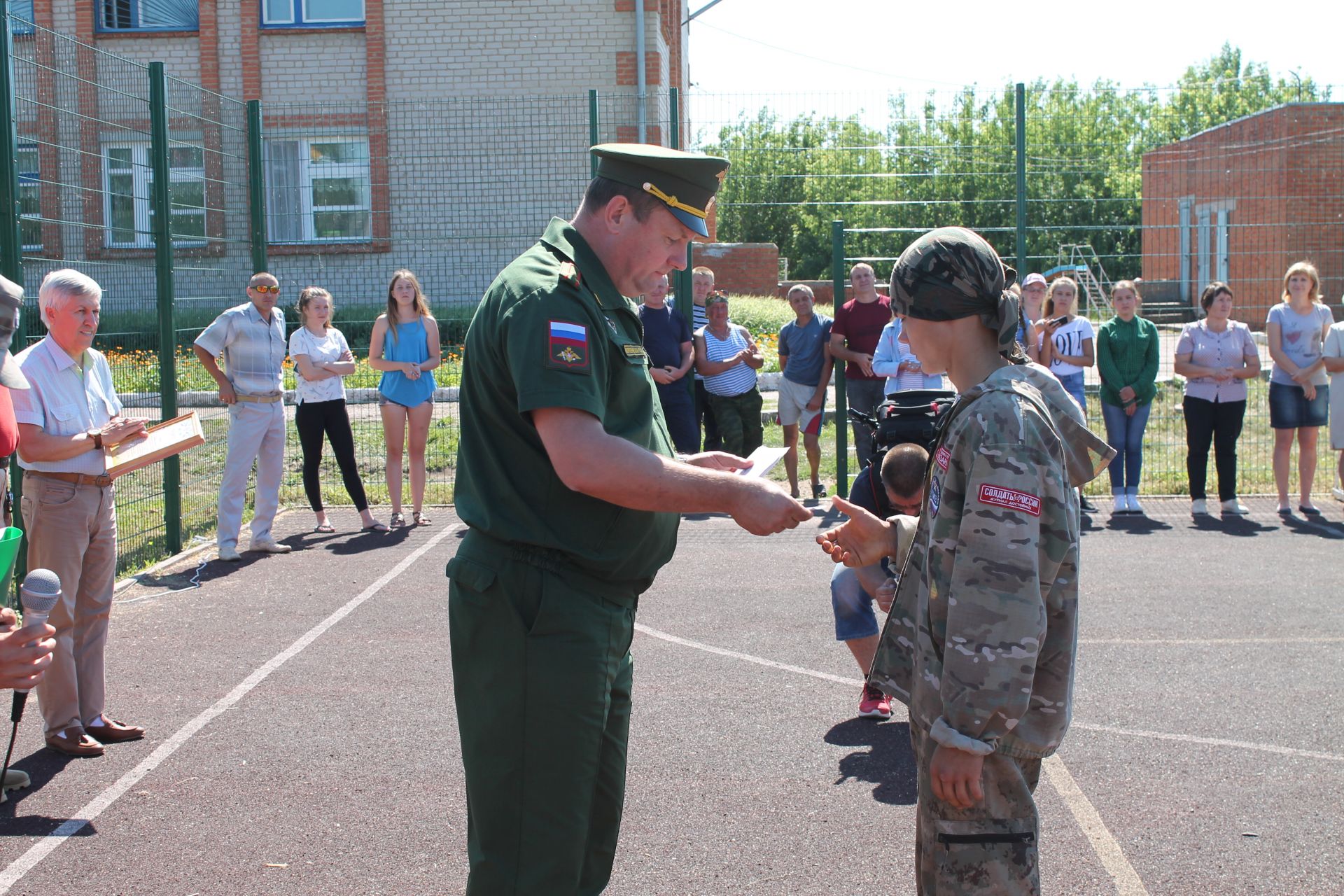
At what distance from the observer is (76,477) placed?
18.4 ft

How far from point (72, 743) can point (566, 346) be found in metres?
3.88

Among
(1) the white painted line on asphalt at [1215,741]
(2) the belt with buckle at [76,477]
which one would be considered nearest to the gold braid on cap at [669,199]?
(1) the white painted line on asphalt at [1215,741]

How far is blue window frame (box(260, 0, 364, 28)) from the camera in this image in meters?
22.7

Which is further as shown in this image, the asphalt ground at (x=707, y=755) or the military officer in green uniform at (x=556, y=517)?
the asphalt ground at (x=707, y=755)

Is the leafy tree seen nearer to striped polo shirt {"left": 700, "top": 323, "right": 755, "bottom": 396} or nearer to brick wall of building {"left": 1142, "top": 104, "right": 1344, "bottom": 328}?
brick wall of building {"left": 1142, "top": 104, "right": 1344, "bottom": 328}

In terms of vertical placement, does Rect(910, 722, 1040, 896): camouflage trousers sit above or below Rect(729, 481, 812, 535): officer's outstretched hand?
below

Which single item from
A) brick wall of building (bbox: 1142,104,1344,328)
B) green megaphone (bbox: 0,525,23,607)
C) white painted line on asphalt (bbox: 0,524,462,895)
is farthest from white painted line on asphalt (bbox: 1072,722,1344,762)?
brick wall of building (bbox: 1142,104,1344,328)

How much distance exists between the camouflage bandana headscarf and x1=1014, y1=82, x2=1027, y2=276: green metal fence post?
9380 millimetres

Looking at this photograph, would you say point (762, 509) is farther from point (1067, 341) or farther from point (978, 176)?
point (978, 176)

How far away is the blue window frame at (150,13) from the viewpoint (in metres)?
23.4

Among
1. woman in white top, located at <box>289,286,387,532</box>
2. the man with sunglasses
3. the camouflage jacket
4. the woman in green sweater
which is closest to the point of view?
the camouflage jacket

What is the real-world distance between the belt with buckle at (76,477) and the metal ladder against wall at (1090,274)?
30.4ft

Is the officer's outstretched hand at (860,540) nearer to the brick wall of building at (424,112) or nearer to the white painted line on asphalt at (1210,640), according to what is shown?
the white painted line on asphalt at (1210,640)

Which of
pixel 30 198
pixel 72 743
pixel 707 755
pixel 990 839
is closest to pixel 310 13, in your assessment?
pixel 30 198
